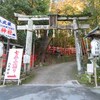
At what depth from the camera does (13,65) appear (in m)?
13.0

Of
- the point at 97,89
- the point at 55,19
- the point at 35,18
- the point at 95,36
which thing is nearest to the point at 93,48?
the point at 95,36

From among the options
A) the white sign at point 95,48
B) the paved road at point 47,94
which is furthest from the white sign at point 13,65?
the white sign at point 95,48

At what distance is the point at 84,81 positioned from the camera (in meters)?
13.0

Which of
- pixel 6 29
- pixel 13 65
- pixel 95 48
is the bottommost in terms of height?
pixel 13 65

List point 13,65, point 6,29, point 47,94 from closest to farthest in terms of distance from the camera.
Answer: point 47,94, point 13,65, point 6,29

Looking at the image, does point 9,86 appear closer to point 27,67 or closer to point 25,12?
point 27,67

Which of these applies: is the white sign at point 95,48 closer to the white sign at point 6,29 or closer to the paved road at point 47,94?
the paved road at point 47,94

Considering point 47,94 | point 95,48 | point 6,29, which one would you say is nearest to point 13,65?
point 6,29

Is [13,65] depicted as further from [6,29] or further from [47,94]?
[47,94]

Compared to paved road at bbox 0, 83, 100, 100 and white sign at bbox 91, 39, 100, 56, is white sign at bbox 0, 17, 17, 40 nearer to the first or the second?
paved road at bbox 0, 83, 100, 100

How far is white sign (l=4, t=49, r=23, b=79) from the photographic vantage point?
12.8m

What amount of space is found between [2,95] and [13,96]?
555 mm

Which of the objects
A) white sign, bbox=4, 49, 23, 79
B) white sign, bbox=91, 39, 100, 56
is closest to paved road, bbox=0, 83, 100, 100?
white sign, bbox=4, 49, 23, 79

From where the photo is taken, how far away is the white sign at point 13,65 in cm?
1277
